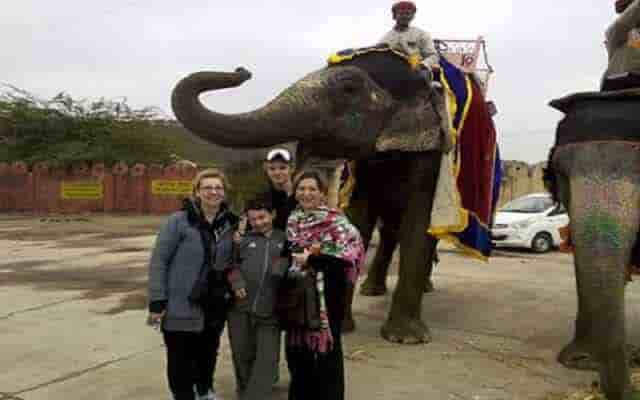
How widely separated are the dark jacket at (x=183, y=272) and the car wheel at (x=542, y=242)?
11.7 meters

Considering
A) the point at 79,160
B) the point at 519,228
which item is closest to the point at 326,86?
the point at 519,228

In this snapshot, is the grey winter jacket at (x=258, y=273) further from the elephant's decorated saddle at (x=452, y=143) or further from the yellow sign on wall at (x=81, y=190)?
the yellow sign on wall at (x=81, y=190)

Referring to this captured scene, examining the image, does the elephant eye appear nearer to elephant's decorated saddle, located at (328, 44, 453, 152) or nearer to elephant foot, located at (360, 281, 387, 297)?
elephant's decorated saddle, located at (328, 44, 453, 152)

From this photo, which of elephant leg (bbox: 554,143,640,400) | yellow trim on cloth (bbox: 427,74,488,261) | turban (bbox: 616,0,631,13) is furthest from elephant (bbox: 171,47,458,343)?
turban (bbox: 616,0,631,13)

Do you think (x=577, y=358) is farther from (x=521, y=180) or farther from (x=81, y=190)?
(x=81, y=190)

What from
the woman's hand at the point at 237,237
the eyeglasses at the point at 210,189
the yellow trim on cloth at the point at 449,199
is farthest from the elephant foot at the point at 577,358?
the eyeglasses at the point at 210,189

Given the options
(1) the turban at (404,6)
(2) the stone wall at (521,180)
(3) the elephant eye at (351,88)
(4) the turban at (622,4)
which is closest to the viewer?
(3) the elephant eye at (351,88)

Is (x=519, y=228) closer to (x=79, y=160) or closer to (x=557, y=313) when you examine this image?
(x=557, y=313)

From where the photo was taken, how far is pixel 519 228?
14.2 meters

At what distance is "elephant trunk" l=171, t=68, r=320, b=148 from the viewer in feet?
13.8

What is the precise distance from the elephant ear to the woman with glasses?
186cm

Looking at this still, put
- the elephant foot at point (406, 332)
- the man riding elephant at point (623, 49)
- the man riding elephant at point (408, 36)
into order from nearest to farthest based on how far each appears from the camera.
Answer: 1. the man riding elephant at point (623, 49)
2. the elephant foot at point (406, 332)
3. the man riding elephant at point (408, 36)

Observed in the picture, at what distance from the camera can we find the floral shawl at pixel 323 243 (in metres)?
3.48

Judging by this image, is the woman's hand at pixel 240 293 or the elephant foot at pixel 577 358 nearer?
the woman's hand at pixel 240 293
